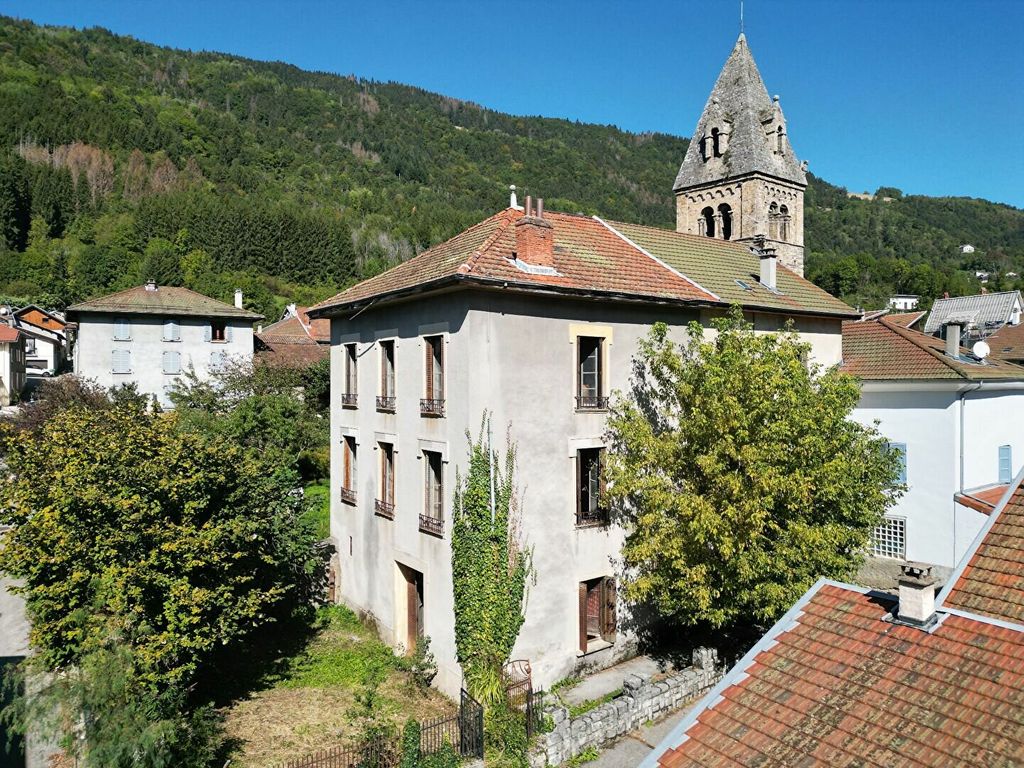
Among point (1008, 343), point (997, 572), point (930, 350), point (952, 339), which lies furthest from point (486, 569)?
point (1008, 343)

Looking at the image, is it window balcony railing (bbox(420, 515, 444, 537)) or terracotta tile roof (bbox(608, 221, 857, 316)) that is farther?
terracotta tile roof (bbox(608, 221, 857, 316))

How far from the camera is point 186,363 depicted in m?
44.1

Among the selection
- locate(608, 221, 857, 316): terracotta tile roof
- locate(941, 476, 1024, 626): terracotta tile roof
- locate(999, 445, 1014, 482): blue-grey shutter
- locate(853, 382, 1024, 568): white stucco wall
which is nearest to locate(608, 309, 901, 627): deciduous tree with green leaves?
locate(941, 476, 1024, 626): terracotta tile roof

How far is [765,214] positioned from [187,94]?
189m

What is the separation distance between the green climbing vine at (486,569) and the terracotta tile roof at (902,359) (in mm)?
14326

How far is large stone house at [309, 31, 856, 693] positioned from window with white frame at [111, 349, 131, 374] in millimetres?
30321

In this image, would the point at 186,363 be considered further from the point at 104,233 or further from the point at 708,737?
the point at 104,233

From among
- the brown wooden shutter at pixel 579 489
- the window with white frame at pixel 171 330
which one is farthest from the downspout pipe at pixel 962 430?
the window with white frame at pixel 171 330

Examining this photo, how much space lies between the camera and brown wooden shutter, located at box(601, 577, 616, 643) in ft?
51.1

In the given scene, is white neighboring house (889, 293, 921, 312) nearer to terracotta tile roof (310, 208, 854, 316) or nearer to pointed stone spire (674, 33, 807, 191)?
pointed stone spire (674, 33, 807, 191)

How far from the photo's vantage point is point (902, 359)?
21.6 m

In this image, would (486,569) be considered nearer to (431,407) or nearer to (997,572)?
(431,407)

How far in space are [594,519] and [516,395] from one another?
11.7 feet

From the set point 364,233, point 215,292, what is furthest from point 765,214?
point 364,233
